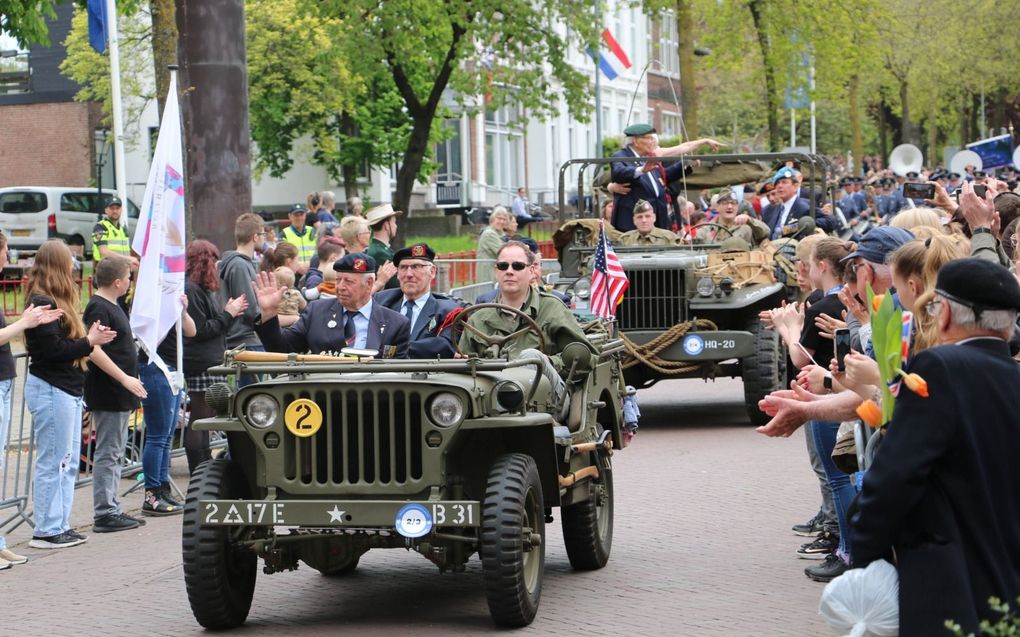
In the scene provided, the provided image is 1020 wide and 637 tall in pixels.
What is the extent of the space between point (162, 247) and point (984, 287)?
719 centimetres

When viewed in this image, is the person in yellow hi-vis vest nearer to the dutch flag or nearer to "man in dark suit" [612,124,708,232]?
"man in dark suit" [612,124,708,232]

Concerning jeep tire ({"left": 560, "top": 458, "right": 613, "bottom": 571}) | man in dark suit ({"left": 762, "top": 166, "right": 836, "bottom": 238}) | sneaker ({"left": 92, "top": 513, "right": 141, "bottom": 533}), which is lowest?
sneaker ({"left": 92, "top": 513, "right": 141, "bottom": 533})

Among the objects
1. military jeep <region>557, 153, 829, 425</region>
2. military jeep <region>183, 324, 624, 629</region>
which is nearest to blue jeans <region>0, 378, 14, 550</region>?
military jeep <region>183, 324, 624, 629</region>

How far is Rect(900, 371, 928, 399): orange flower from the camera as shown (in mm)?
4535

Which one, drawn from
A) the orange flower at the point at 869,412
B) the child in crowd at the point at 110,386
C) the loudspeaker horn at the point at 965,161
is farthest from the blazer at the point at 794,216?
the loudspeaker horn at the point at 965,161

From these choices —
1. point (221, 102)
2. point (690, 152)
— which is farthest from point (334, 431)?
point (690, 152)

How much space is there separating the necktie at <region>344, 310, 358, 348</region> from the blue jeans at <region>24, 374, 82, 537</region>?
6.48 feet

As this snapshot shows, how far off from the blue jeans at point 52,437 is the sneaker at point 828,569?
14.7ft

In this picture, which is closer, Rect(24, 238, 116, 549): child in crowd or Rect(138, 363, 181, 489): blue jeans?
Rect(24, 238, 116, 549): child in crowd

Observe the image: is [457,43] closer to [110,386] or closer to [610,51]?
[610,51]

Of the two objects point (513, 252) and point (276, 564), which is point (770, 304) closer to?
point (513, 252)

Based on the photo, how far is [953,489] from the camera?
4645 mm

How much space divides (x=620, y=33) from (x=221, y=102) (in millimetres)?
51703

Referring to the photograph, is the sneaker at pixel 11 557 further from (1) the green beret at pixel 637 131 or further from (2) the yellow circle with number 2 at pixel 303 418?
(1) the green beret at pixel 637 131
